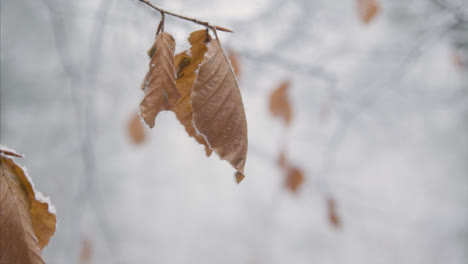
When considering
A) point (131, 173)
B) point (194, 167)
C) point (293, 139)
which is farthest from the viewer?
point (194, 167)

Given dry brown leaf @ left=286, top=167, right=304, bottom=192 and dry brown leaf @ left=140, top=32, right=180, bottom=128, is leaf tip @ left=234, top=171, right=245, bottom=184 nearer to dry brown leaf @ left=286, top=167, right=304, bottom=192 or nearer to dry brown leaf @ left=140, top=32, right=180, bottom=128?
dry brown leaf @ left=140, top=32, right=180, bottom=128

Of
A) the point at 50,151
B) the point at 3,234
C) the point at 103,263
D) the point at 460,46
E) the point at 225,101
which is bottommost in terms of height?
the point at 103,263

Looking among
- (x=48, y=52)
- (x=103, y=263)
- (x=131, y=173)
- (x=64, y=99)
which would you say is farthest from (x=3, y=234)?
(x=131, y=173)

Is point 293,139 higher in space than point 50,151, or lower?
higher

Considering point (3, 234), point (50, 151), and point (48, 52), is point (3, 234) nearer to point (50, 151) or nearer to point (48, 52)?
point (48, 52)

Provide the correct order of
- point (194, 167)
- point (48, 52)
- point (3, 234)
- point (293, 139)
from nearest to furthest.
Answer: point (3, 234) → point (48, 52) → point (293, 139) → point (194, 167)

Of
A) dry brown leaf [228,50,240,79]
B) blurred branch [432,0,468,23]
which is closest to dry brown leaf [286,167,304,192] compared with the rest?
Answer: dry brown leaf [228,50,240,79]

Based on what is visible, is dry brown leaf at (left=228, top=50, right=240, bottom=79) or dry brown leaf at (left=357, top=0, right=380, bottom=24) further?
dry brown leaf at (left=357, top=0, right=380, bottom=24)

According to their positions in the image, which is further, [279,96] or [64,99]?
[64,99]
